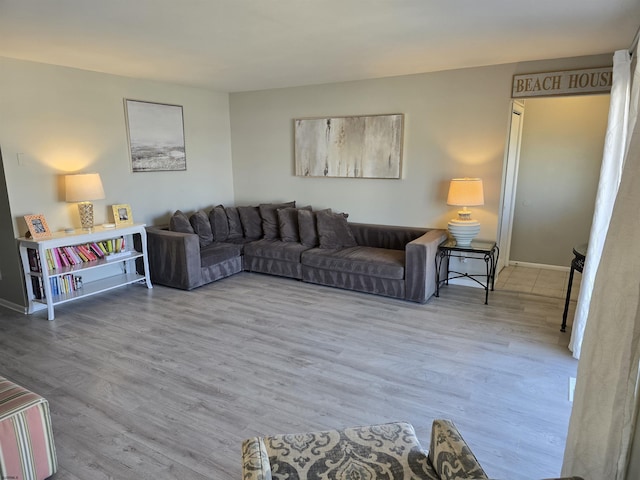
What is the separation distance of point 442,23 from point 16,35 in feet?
10.7

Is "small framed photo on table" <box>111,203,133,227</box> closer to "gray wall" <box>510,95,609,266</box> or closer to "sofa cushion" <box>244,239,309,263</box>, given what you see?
"sofa cushion" <box>244,239,309,263</box>

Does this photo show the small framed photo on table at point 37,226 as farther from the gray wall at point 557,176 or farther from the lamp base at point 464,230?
the gray wall at point 557,176

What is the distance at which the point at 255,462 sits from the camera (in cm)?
133

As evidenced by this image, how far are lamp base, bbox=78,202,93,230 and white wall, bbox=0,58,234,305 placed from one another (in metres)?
0.22

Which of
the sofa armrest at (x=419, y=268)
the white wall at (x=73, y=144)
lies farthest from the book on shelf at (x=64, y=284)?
the sofa armrest at (x=419, y=268)

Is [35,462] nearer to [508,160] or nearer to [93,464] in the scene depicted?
[93,464]

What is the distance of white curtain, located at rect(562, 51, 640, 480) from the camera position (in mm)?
1213

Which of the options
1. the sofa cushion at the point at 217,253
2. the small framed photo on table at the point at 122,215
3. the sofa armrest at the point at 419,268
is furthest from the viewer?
the sofa cushion at the point at 217,253

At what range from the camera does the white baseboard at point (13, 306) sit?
163 inches

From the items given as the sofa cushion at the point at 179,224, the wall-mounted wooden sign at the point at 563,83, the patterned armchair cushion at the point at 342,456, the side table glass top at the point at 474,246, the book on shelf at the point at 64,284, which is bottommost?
the book on shelf at the point at 64,284

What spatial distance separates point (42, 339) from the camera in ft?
11.5

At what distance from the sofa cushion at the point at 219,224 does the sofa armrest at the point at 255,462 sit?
14.3ft

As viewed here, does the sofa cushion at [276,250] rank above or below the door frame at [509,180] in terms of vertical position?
below

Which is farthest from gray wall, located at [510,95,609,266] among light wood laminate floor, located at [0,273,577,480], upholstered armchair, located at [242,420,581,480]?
upholstered armchair, located at [242,420,581,480]
